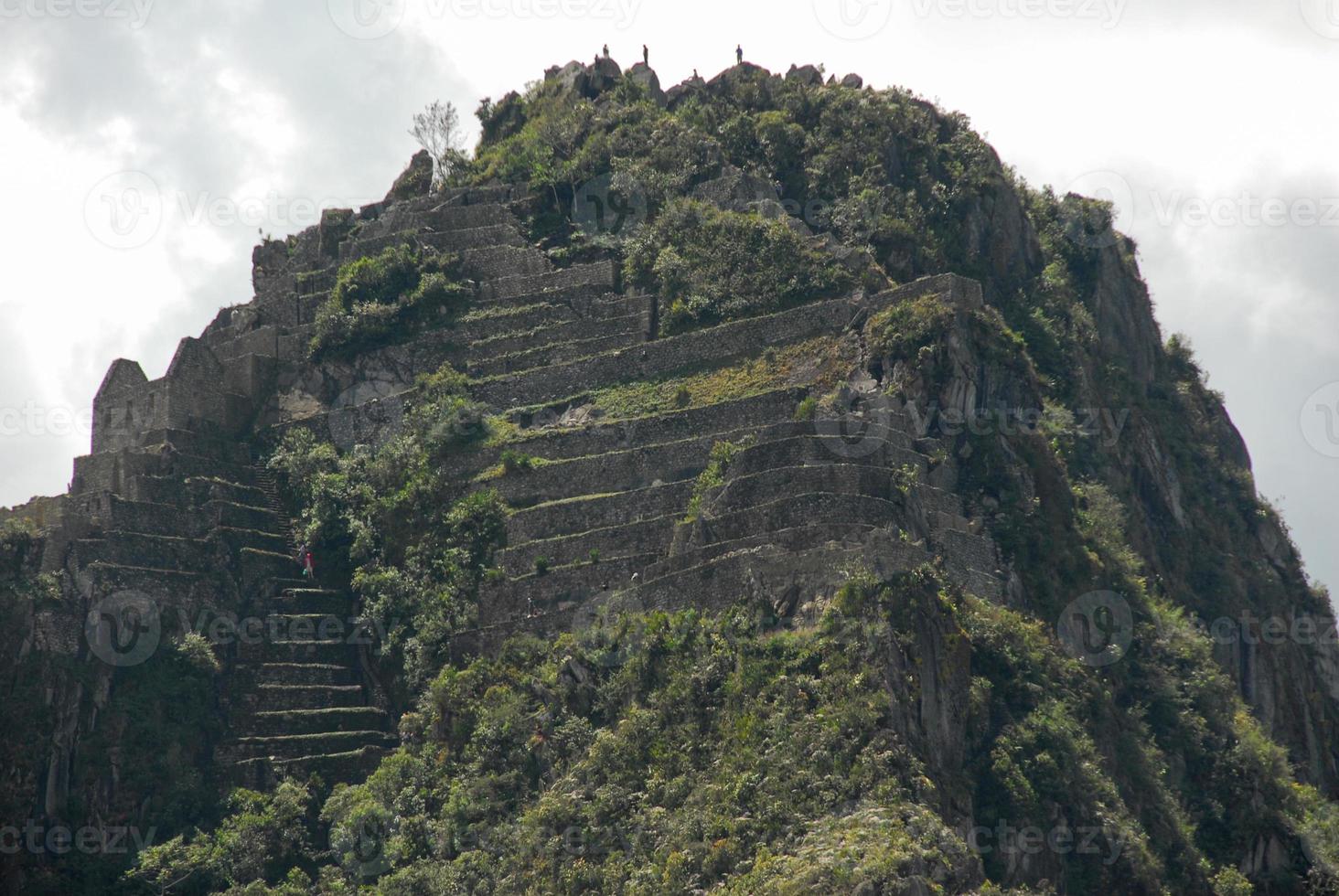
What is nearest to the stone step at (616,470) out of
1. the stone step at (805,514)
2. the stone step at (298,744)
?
the stone step at (805,514)

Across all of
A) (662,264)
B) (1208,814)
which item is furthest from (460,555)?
(1208,814)

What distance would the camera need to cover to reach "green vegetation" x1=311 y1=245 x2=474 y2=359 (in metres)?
69.6

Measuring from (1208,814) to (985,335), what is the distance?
A: 12192 mm

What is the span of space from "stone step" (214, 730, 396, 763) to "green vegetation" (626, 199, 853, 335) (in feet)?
42.8

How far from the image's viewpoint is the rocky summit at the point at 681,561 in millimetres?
52406

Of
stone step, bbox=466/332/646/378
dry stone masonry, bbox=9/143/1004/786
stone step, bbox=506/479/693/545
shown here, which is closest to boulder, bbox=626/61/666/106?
dry stone masonry, bbox=9/143/1004/786

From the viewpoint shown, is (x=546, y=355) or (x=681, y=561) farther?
(x=546, y=355)

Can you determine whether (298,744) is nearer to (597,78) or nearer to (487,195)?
(487,195)

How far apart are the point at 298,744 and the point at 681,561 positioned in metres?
10.4

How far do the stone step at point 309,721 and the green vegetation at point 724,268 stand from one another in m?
12.6

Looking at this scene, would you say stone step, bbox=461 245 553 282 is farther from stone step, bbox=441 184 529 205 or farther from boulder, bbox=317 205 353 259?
boulder, bbox=317 205 353 259

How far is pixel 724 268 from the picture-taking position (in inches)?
2638

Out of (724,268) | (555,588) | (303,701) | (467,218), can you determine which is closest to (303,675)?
(303,701)

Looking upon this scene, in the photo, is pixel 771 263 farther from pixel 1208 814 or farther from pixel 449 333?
pixel 1208 814
